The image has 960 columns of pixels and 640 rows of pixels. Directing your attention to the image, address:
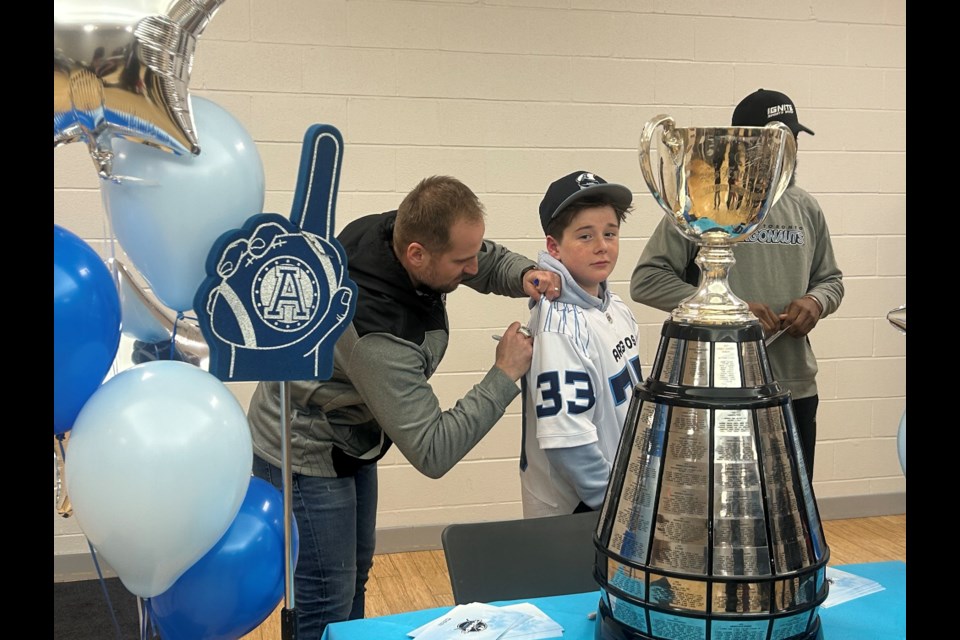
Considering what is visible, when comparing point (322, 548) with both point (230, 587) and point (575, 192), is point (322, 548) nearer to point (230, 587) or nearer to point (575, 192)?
point (230, 587)

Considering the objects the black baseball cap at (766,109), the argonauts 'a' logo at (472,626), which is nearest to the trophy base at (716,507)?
the argonauts 'a' logo at (472,626)

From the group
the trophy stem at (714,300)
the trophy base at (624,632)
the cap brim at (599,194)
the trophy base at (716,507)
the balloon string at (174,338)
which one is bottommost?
the trophy base at (624,632)

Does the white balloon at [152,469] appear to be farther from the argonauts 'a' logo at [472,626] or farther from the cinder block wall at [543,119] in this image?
the cinder block wall at [543,119]

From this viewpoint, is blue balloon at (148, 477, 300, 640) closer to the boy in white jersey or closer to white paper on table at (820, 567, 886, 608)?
white paper on table at (820, 567, 886, 608)

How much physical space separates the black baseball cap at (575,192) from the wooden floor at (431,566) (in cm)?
136

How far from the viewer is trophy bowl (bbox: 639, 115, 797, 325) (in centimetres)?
84

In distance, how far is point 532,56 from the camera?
3275mm

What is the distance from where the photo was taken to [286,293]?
3.26 feet

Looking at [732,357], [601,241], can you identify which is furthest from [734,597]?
[601,241]

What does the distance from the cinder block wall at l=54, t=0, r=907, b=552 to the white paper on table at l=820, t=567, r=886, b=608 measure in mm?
2197

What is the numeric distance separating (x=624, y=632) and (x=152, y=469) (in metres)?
0.50

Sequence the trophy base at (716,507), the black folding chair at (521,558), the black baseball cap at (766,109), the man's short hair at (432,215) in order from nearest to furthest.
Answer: the trophy base at (716,507), the black folding chair at (521,558), the man's short hair at (432,215), the black baseball cap at (766,109)

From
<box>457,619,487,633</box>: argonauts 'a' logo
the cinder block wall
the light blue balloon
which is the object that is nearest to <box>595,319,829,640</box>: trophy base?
<box>457,619,487,633</box>: argonauts 'a' logo

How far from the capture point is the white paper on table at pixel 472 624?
1.04 meters
